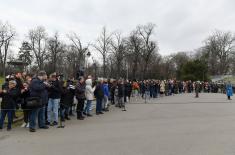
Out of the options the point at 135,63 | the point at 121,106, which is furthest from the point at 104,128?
the point at 135,63

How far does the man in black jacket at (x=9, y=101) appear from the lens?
10.9 m

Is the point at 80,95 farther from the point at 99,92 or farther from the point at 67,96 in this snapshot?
the point at 99,92

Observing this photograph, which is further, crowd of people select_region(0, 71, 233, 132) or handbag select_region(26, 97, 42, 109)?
crowd of people select_region(0, 71, 233, 132)

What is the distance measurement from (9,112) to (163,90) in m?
24.0

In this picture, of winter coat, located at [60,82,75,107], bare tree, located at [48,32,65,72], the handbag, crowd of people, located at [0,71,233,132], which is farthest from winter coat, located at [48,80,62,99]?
bare tree, located at [48,32,65,72]

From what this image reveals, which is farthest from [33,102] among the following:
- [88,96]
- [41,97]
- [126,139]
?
[88,96]

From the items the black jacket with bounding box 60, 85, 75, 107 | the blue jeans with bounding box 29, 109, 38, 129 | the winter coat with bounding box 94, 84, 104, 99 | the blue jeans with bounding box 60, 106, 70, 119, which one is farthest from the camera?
the winter coat with bounding box 94, 84, 104, 99

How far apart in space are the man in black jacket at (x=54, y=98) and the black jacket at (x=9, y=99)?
4.33ft

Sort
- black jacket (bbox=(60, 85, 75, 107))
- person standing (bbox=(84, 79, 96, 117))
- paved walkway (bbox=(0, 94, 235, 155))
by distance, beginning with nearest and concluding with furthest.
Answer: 1. paved walkway (bbox=(0, 94, 235, 155))
2. black jacket (bbox=(60, 85, 75, 107))
3. person standing (bbox=(84, 79, 96, 117))

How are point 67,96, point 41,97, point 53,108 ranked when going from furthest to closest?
point 67,96, point 53,108, point 41,97

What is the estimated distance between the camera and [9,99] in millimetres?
11016

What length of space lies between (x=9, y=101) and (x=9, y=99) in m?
0.07

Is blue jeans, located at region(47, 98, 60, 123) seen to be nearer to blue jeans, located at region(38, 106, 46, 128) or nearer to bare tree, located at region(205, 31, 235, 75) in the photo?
blue jeans, located at region(38, 106, 46, 128)

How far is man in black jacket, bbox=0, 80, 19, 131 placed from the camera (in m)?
10.9
